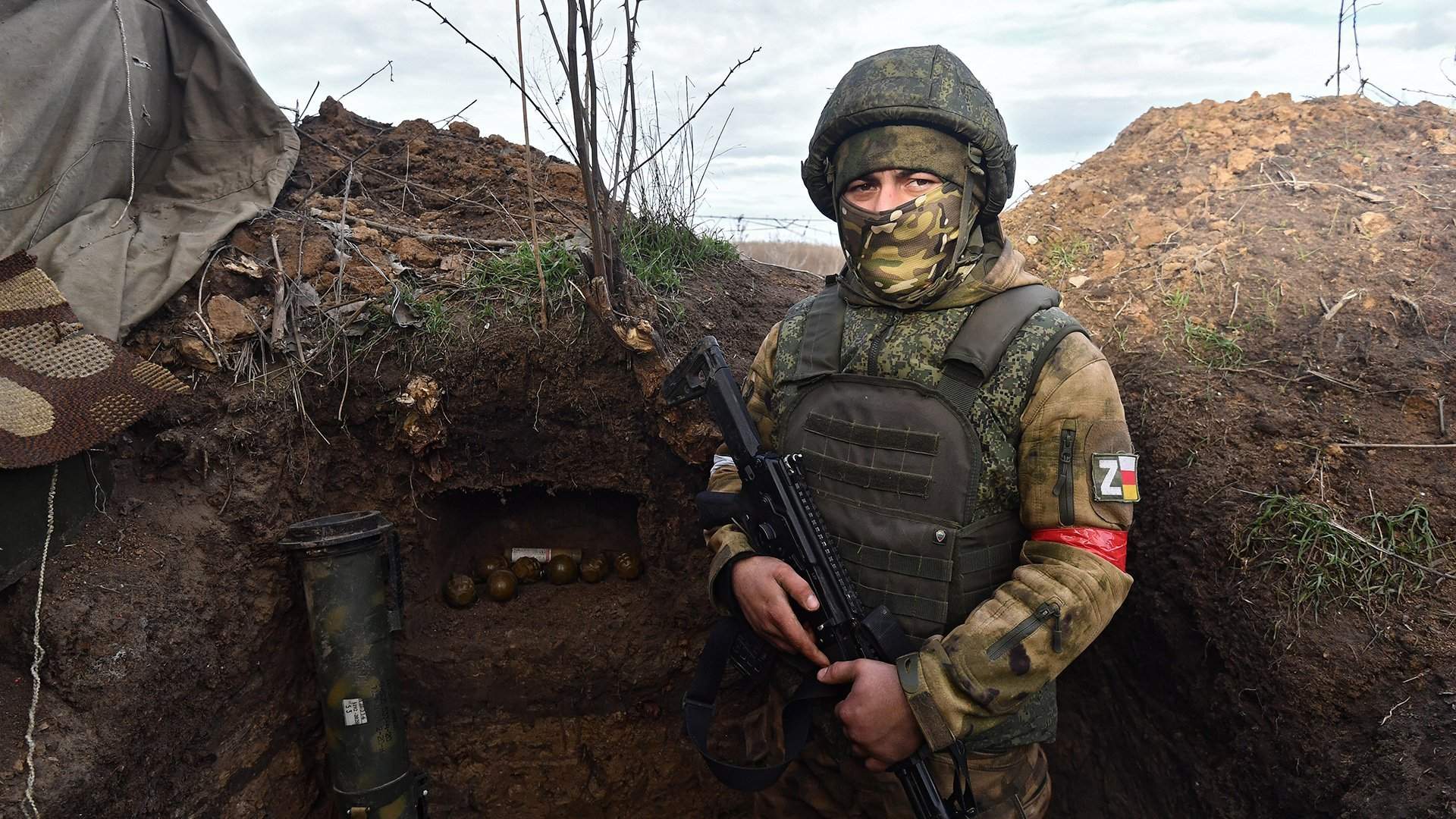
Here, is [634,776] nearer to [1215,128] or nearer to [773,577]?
[773,577]

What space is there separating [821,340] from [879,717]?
1.02 meters

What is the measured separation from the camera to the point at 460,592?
13.1 feet

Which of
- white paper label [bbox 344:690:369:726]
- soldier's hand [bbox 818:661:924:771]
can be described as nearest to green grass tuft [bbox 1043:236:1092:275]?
soldier's hand [bbox 818:661:924:771]

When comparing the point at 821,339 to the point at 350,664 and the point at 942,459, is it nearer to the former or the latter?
the point at 942,459

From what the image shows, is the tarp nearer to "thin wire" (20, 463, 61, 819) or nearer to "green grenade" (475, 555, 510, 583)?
"thin wire" (20, 463, 61, 819)

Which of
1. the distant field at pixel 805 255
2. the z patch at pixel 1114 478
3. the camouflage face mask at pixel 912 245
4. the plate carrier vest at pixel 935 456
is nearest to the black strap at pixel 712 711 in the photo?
the plate carrier vest at pixel 935 456

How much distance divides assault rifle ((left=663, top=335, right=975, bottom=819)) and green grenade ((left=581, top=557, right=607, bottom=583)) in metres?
1.90

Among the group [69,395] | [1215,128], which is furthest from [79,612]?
[1215,128]

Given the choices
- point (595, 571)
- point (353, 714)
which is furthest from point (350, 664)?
point (595, 571)

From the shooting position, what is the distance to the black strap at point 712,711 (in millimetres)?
2191

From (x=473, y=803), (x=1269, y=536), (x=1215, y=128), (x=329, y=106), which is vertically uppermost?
(x=329, y=106)

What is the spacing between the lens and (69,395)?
8.86 ft

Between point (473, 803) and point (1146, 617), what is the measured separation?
300 centimetres

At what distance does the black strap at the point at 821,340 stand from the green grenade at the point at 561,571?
91.9 inches
